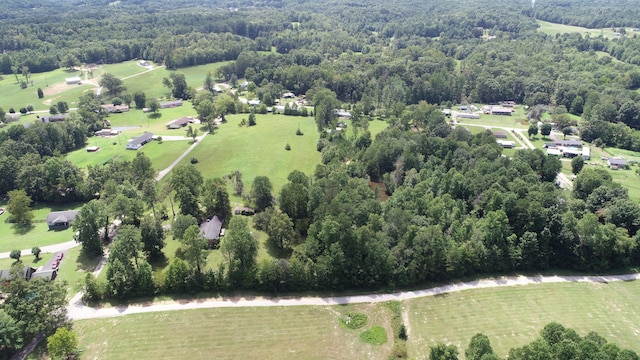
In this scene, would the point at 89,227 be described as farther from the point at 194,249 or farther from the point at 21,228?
the point at 21,228

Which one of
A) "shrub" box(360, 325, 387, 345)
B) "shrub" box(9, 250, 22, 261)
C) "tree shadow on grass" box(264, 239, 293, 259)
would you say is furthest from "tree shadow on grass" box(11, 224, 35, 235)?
"shrub" box(360, 325, 387, 345)

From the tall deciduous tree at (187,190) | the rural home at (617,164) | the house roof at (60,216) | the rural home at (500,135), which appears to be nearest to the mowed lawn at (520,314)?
the tall deciduous tree at (187,190)

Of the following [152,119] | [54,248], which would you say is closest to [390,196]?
[54,248]

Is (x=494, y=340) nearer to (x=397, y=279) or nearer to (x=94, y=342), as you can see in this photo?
(x=397, y=279)

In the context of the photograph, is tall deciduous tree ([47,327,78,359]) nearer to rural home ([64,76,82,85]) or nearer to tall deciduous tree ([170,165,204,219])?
tall deciduous tree ([170,165,204,219])

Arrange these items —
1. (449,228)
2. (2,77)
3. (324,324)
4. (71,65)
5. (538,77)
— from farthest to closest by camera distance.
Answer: (71,65) → (2,77) → (538,77) → (449,228) → (324,324)

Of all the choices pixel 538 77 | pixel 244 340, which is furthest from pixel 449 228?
pixel 538 77

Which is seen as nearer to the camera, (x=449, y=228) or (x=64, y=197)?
(x=449, y=228)
